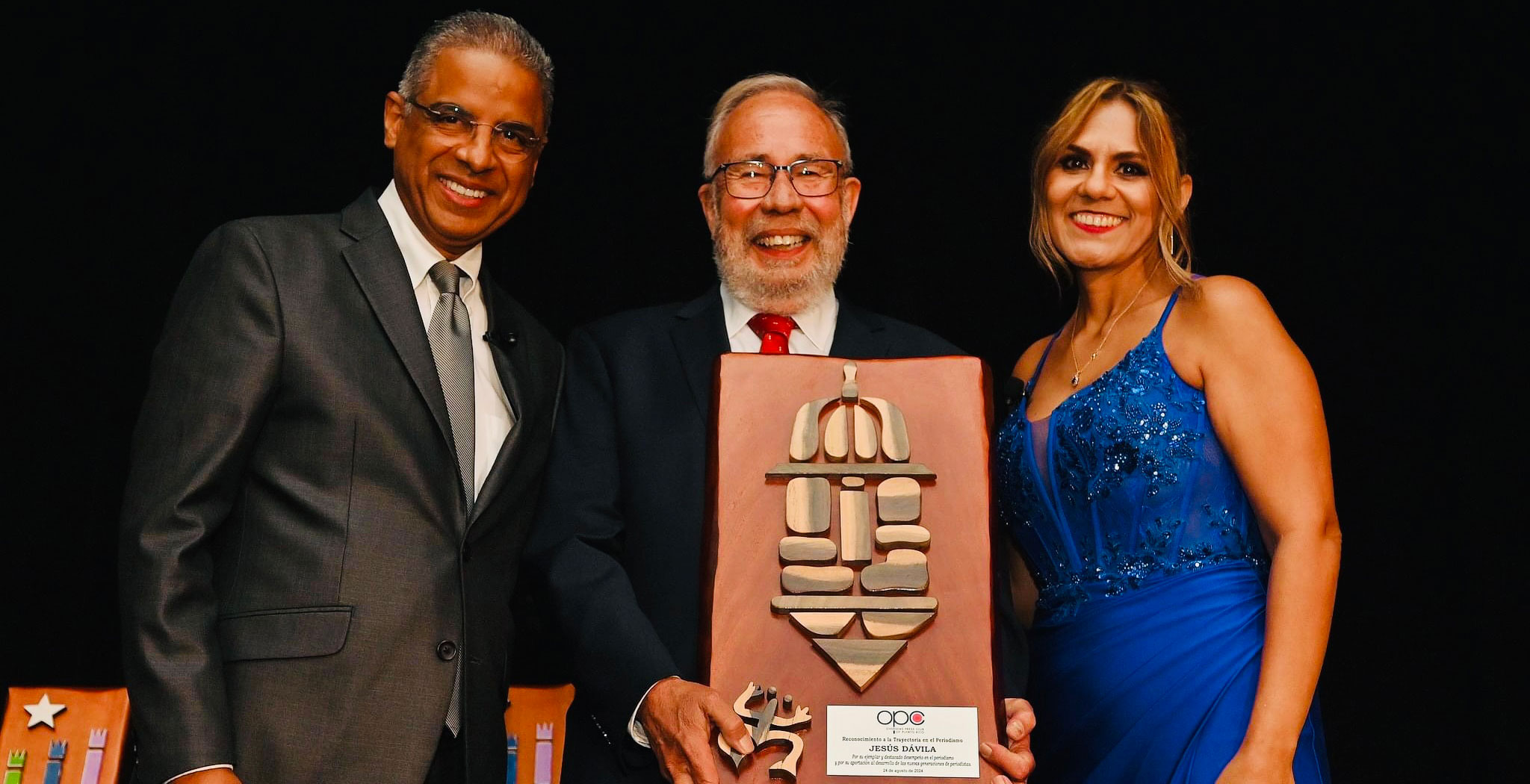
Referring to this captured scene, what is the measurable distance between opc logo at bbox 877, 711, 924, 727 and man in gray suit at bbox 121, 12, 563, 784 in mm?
661

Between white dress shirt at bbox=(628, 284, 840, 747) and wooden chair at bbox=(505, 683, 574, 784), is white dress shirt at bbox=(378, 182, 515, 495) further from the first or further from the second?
wooden chair at bbox=(505, 683, 574, 784)

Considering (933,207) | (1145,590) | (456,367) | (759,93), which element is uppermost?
(933,207)

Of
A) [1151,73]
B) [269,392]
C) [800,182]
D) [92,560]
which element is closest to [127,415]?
[92,560]

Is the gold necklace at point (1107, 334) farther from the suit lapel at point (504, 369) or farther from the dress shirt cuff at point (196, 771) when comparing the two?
the dress shirt cuff at point (196, 771)

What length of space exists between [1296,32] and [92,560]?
10.8 ft

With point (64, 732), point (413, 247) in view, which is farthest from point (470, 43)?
point (64, 732)

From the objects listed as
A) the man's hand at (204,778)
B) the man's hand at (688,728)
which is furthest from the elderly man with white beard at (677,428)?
the man's hand at (204,778)

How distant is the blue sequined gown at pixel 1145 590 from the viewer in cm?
210

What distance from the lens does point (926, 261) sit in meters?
3.46

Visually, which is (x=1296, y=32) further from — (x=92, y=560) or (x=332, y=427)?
(x=92, y=560)

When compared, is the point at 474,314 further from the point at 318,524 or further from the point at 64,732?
the point at 64,732

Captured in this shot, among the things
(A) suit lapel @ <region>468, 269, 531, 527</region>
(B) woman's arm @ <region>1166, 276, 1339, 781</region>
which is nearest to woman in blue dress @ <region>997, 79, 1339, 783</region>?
(B) woman's arm @ <region>1166, 276, 1339, 781</region>

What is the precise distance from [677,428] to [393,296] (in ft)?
1.60

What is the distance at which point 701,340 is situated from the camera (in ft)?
7.20
